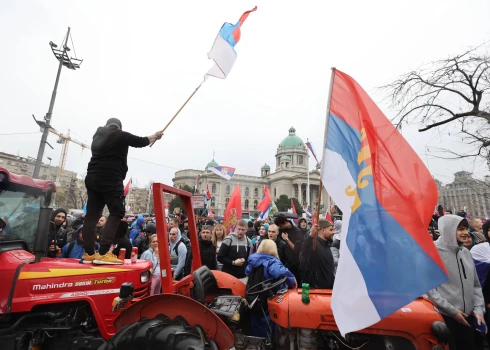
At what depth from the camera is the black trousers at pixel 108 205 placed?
3.10 m

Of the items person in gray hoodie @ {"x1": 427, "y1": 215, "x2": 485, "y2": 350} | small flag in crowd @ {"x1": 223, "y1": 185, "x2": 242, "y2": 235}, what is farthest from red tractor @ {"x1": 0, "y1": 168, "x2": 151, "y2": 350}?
small flag in crowd @ {"x1": 223, "y1": 185, "x2": 242, "y2": 235}

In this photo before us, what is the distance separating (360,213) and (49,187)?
132 inches

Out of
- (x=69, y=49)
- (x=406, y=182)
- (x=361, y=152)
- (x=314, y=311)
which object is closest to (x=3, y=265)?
(x=314, y=311)

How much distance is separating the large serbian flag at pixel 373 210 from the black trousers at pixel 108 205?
2.32 m

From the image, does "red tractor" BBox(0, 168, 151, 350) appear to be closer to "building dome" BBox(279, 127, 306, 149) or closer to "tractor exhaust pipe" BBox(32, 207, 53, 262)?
"tractor exhaust pipe" BBox(32, 207, 53, 262)

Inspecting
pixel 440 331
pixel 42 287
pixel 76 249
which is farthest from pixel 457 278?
pixel 76 249

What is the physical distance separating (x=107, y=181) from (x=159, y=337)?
1.84 metres

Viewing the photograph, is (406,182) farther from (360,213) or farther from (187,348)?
(187,348)

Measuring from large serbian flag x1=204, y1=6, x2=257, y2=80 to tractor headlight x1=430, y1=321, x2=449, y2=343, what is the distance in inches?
175

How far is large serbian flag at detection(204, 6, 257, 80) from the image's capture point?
15.9ft

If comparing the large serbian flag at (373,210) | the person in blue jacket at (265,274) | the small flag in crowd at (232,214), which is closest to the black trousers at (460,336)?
the person in blue jacket at (265,274)

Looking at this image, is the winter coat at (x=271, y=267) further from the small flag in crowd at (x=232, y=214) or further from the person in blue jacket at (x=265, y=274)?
the small flag in crowd at (x=232, y=214)

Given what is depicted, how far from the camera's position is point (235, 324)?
2.59 meters

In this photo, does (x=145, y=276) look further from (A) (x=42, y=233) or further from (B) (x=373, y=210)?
(B) (x=373, y=210)
